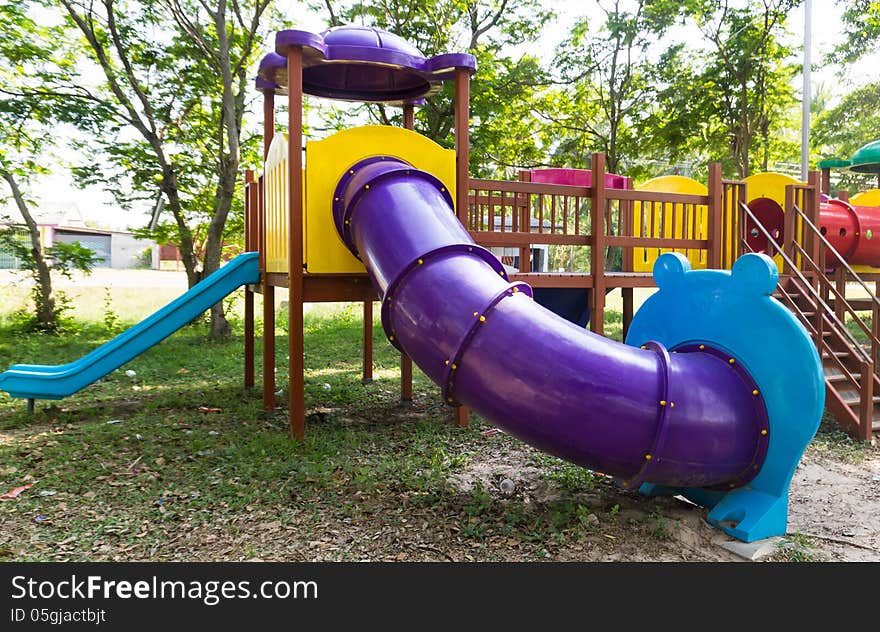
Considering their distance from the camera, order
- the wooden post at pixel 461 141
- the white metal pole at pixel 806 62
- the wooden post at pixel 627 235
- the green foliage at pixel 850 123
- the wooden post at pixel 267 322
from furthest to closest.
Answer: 1. the green foliage at pixel 850 123
2. the white metal pole at pixel 806 62
3. the wooden post at pixel 627 235
4. the wooden post at pixel 267 322
5. the wooden post at pixel 461 141

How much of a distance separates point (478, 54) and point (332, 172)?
378 inches

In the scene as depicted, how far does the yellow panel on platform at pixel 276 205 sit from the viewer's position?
6.11 m

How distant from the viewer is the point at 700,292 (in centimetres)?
418

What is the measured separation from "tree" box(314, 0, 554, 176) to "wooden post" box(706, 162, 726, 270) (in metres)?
7.00

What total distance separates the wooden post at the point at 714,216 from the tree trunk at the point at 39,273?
38.1 ft

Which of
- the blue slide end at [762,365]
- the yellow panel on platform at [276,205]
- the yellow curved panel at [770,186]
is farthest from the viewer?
the yellow curved panel at [770,186]

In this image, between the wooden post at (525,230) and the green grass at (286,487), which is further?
the wooden post at (525,230)

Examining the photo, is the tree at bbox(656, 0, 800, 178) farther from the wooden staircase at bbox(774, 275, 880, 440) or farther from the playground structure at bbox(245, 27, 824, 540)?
the playground structure at bbox(245, 27, 824, 540)

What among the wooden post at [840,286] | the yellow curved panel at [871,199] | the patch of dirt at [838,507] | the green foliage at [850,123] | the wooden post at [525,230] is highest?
the green foliage at [850,123]

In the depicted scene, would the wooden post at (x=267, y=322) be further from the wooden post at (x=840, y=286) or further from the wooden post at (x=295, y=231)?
the wooden post at (x=840, y=286)

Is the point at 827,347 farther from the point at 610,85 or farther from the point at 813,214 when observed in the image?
the point at 610,85

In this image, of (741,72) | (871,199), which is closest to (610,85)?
(741,72)

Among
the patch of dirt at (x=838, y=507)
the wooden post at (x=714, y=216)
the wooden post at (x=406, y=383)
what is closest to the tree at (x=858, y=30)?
the wooden post at (x=714, y=216)

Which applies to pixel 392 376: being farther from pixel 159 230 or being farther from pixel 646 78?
pixel 646 78
